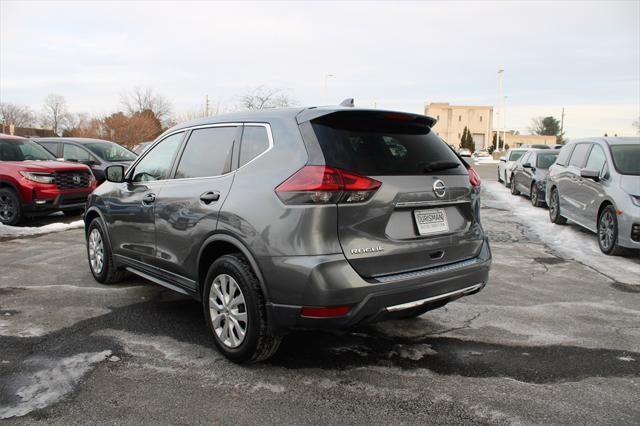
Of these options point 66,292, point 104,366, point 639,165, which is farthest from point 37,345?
point 639,165

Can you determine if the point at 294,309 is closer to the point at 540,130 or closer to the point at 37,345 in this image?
the point at 37,345

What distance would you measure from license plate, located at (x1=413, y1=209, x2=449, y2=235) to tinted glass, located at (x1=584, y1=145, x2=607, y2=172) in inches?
230

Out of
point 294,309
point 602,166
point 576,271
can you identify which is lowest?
point 576,271

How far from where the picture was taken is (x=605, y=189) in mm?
7688

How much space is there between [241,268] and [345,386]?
39.8 inches

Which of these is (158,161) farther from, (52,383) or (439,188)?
(439,188)

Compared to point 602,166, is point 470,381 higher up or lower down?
lower down

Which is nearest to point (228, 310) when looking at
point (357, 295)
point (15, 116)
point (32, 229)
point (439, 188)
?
point (357, 295)

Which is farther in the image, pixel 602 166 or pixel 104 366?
pixel 602 166

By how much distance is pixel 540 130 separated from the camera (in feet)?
381

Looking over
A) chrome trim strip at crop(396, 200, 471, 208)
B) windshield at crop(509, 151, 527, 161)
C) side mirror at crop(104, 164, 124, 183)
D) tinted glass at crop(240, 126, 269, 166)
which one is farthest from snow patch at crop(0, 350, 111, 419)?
windshield at crop(509, 151, 527, 161)

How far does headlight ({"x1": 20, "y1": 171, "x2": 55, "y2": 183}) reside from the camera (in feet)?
32.5

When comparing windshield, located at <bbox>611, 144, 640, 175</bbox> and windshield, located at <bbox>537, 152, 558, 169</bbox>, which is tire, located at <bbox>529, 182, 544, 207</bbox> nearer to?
windshield, located at <bbox>537, 152, 558, 169</bbox>

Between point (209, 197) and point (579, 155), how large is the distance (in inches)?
312
